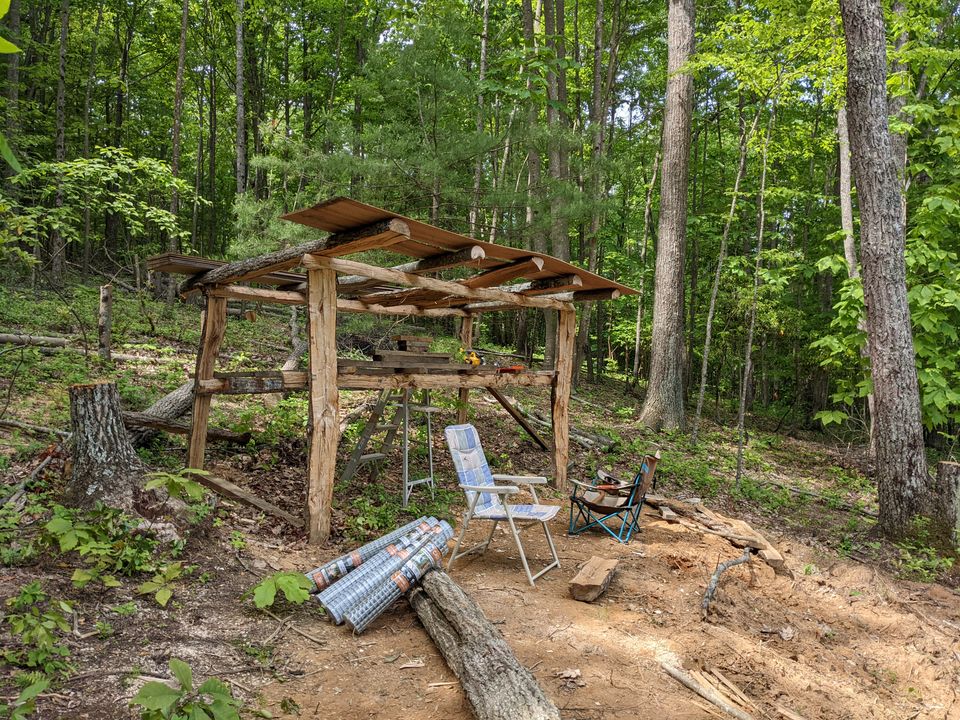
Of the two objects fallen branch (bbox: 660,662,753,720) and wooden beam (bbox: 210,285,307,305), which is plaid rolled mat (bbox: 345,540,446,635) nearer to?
fallen branch (bbox: 660,662,753,720)

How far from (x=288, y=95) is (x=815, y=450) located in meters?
16.5

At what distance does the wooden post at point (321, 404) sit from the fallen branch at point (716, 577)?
3.15 metres

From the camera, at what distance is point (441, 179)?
28.8 ft

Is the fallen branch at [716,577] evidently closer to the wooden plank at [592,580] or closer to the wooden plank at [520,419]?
the wooden plank at [592,580]

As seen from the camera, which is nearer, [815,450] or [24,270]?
[815,450]

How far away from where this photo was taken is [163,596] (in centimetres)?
349

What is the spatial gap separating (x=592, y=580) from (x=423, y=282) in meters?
3.00

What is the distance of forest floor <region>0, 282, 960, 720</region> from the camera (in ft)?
10.3

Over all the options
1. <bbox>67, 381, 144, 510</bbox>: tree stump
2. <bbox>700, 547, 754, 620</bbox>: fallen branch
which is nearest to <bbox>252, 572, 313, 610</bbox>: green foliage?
<bbox>67, 381, 144, 510</bbox>: tree stump

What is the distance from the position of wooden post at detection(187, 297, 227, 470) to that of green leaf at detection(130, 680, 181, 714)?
385cm

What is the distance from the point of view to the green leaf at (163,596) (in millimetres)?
3475

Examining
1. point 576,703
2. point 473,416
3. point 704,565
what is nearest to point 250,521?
point 576,703

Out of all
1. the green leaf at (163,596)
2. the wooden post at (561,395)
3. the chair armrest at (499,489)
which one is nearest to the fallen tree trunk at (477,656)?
the chair armrest at (499,489)

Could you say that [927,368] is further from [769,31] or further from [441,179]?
[441,179]
